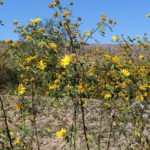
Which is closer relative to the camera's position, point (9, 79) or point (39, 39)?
point (39, 39)

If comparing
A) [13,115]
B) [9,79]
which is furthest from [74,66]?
[9,79]

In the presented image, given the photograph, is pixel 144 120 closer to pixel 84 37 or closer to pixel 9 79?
pixel 84 37

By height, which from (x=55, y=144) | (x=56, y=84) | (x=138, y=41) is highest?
(x=138, y=41)

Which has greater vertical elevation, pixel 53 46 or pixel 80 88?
pixel 53 46

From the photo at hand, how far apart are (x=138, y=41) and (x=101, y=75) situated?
16.2ft

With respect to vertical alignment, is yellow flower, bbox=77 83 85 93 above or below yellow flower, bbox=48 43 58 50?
below

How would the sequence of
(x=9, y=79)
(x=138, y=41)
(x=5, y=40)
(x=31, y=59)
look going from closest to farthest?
1. (x=31, y=59)
2. (x=5, y=40)
3. (x=138, y=41)
4. (x=9, y=79)

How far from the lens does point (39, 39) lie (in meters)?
2.65

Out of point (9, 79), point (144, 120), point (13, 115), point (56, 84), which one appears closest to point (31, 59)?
point (56, 84)

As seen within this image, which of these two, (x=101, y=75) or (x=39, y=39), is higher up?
(x=39, y=39)

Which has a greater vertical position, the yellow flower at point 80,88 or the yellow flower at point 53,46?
the yellow flower at point 53,46

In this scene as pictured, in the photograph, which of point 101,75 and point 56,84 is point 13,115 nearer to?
point 101,75

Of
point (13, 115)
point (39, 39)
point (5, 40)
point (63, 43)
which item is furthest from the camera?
point (13, 115)

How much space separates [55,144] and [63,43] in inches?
97.7
